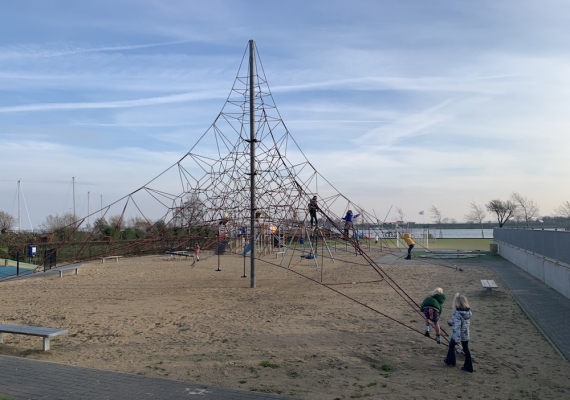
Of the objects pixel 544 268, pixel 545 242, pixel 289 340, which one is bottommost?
pixel 289 340

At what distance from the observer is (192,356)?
7004 millimetres

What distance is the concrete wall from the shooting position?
12.3 metres

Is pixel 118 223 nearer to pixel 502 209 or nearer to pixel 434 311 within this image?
pixel 434 311

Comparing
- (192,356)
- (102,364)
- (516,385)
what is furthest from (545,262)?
(102,364)

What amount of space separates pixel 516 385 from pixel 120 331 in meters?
6.37

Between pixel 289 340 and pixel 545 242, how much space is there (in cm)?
1083

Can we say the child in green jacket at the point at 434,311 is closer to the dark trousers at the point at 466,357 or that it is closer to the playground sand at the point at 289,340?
the playground sand at the point at 289,340

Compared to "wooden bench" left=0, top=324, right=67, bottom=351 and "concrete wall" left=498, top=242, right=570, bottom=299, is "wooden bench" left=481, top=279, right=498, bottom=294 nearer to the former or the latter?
"concrete wall" left=498, top=242, right=570, bottom=299

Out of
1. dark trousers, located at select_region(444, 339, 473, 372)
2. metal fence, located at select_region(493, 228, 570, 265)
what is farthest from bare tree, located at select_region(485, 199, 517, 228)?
dark trousers, located at select_region(444, 339, 473, 372)

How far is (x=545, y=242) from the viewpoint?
50.0 ft

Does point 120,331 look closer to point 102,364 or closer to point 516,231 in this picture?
point 102,364

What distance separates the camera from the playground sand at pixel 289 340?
5.84m

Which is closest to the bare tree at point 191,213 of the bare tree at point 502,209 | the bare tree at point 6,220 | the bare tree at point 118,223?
the bare tree at point 118,223

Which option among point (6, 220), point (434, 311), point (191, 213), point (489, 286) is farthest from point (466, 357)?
point (6, 220)
